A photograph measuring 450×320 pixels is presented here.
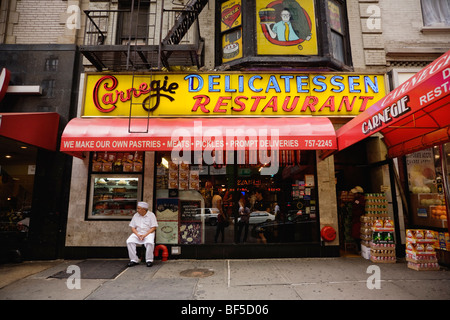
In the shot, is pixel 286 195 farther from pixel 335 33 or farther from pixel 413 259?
pixel 335 33

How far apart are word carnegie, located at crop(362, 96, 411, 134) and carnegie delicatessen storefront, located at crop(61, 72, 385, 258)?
2.13 m

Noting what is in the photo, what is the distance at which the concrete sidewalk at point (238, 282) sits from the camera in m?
4.51

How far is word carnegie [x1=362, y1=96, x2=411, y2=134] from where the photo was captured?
13.7 ft

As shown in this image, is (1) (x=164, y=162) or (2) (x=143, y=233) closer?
(2) (x=143, y=233)

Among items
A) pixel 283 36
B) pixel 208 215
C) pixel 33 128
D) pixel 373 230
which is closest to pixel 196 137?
pixel 208 215

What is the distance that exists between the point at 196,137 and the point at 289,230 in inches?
153

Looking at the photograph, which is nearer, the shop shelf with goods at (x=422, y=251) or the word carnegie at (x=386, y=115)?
the word carnegie at (x=386, y=115)

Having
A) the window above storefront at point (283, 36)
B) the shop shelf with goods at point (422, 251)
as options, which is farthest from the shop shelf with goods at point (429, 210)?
the window above storefront at point (283, 36)

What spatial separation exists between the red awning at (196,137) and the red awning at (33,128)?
3.37 feet

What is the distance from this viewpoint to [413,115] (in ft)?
16.7

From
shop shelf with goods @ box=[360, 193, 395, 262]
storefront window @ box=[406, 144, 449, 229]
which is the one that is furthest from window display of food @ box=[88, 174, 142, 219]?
storefront window @ box=[406, 144, 449, 229]

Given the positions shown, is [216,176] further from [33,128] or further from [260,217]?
[33,128]

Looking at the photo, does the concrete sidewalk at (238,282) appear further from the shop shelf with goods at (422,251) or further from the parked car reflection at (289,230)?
the parked car reflection at (289,230)
